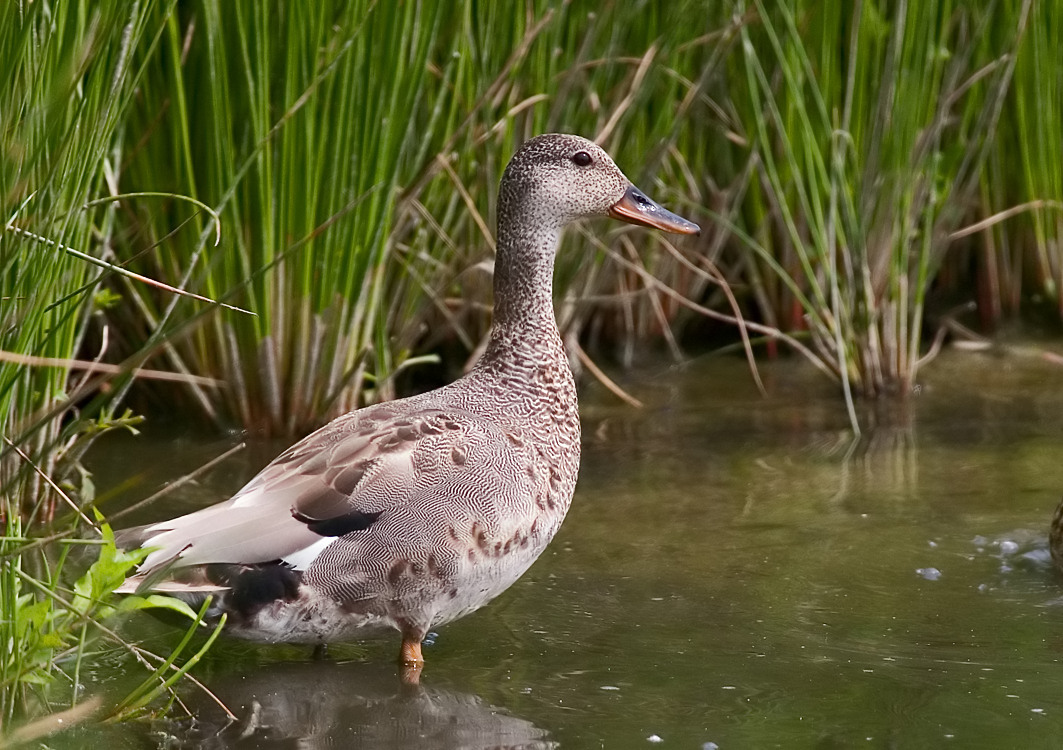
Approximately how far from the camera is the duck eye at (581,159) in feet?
14.5

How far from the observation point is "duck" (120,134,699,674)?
361cm

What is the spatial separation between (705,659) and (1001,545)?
1.30 m

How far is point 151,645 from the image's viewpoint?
3975mm

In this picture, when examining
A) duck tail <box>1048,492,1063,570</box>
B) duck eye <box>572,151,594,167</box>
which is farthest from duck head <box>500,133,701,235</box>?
duck tail <box>1048,492,1063,570</box>

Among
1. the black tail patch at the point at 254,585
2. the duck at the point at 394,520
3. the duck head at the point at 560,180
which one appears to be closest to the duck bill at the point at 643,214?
the duck head at the point at 560,180

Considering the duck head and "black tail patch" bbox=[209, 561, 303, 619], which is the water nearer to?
"black tail patch" bbox=[209, 561, 303, 619]

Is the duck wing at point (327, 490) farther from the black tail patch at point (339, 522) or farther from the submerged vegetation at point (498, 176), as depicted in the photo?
the submerged vegetation at point (498, 176)

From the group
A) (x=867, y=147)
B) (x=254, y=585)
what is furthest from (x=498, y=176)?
(x=254, y=585)

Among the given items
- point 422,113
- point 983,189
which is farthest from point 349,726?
point 983,189

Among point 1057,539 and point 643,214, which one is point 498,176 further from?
point 1057,539

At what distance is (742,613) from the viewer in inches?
165

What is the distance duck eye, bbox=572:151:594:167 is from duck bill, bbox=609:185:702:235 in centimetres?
17

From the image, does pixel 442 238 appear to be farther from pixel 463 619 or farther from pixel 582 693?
pixel 582 693

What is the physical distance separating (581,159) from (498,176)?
1744mm
